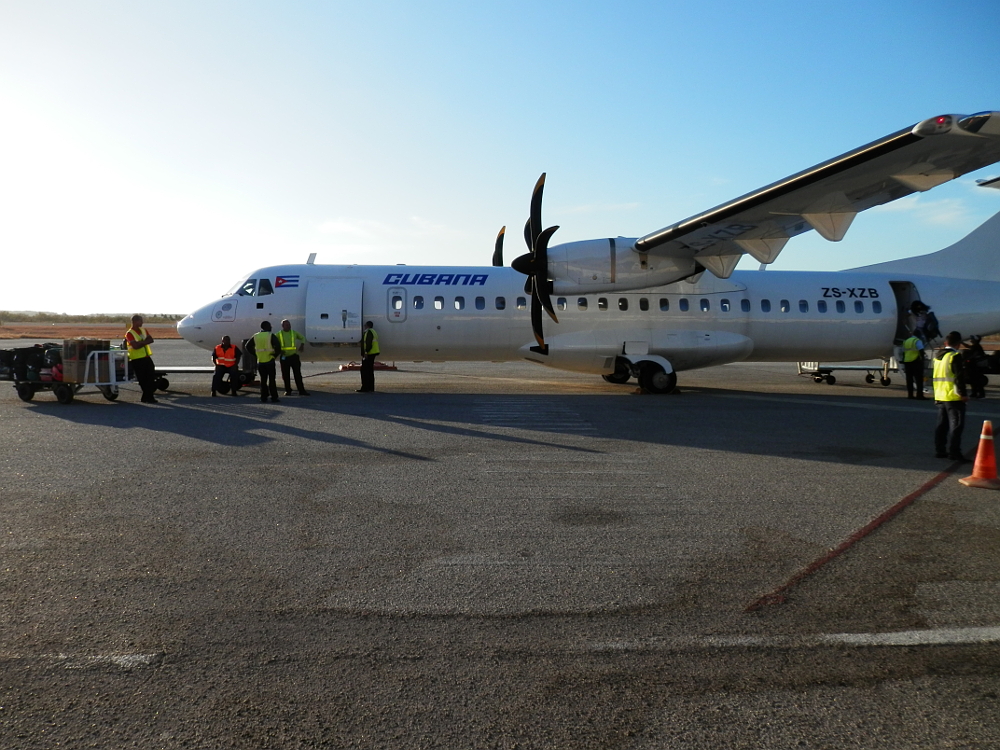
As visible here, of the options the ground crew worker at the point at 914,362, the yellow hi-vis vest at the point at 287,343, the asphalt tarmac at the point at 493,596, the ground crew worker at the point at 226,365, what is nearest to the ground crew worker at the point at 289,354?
the yellow hi-vis vest at the point at 287,343

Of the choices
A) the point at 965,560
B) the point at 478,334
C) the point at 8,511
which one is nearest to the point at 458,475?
the point at 8,511

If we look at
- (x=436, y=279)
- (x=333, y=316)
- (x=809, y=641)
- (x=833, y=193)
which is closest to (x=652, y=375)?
(x=436, y=279)

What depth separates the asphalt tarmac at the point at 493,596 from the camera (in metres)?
3.03

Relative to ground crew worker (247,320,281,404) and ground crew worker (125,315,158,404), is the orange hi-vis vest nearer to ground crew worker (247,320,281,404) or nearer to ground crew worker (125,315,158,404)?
ground crew worker (247,320,281,404)

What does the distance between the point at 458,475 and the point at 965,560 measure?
457 centimetres

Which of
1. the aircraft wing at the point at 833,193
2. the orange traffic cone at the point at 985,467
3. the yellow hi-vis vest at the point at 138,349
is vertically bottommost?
the orange traffic cone at the point at 985,467

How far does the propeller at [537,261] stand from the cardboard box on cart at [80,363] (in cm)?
846

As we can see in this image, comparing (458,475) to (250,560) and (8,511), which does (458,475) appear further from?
(8,511)

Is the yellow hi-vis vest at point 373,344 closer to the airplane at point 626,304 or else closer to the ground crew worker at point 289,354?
the airplane at point 626,304

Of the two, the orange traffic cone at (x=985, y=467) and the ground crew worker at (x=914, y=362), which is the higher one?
the ground crew worker at (x=914, y=362)

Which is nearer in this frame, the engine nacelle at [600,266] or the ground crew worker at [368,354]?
the engine nacelle at [600,266]

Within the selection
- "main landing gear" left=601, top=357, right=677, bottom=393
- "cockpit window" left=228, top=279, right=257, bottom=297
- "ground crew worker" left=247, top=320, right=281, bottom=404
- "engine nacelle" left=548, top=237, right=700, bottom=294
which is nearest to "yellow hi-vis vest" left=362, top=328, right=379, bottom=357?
"ground crew worker" left=247, top=320, right=281, bottom=404

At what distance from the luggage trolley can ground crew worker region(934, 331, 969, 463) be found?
46.2 ft

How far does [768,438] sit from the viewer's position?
33.4 feet
